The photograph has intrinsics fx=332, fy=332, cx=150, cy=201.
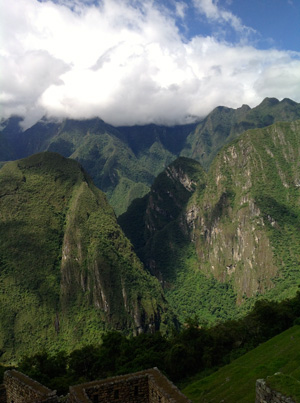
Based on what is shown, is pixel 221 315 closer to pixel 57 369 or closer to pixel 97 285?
pixel 97 285

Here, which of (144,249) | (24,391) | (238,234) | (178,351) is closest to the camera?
(24,391)

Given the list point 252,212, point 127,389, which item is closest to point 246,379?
point 127,389

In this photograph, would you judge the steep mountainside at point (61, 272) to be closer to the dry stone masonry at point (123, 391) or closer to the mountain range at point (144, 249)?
the mountain range at point (144, 249)

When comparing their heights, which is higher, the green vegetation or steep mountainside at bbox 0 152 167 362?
the green vegetation

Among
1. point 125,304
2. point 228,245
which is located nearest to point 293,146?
point 228,245

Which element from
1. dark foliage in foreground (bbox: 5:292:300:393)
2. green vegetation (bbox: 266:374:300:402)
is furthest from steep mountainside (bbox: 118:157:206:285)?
green vegetation (bbox: 266:374:300:402)

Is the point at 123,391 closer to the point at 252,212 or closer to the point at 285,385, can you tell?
the point at 285,385

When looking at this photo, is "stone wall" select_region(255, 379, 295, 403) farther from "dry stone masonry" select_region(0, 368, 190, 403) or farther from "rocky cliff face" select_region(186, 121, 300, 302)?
"rocky cliff face" select_region(186, 121, 300, 302)
